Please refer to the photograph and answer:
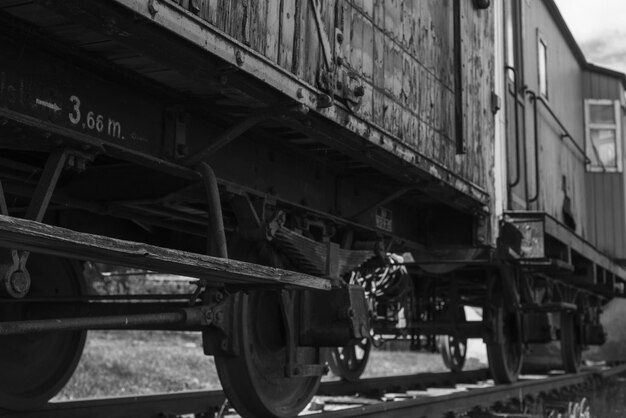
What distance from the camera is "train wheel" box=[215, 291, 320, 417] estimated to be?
15.2ft

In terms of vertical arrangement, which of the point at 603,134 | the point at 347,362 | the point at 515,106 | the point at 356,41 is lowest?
the point at 347,362

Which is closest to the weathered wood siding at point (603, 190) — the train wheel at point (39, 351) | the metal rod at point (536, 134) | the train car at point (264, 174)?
the train car at point (264, 174)

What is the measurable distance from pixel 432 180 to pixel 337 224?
0.77m

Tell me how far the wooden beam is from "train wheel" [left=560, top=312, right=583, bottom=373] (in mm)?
8732

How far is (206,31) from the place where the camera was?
10.6 feet

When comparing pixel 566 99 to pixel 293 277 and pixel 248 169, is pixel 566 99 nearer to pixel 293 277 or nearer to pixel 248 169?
pixel 248 169

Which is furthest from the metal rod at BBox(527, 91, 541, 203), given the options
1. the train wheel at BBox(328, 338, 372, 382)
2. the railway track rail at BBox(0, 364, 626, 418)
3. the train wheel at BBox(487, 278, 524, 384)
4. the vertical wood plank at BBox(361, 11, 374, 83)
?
the vertical wood plank at BBox(361, 11, 374, 83)

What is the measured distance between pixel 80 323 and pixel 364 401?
15.2 feet

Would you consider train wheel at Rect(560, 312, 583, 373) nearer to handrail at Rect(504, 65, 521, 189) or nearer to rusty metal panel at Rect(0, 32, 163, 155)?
handrail at Rect(504, 65, 521, 189)

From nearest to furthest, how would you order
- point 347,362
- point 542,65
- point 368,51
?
point 368,51
point 347,362
point 542,65

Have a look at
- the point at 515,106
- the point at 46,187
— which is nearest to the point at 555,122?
the point at 515,106

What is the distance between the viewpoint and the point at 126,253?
2.69 meters

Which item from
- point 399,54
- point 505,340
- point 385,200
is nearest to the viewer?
point 399,54

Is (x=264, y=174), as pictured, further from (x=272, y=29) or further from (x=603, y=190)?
(x=603, y=190)
